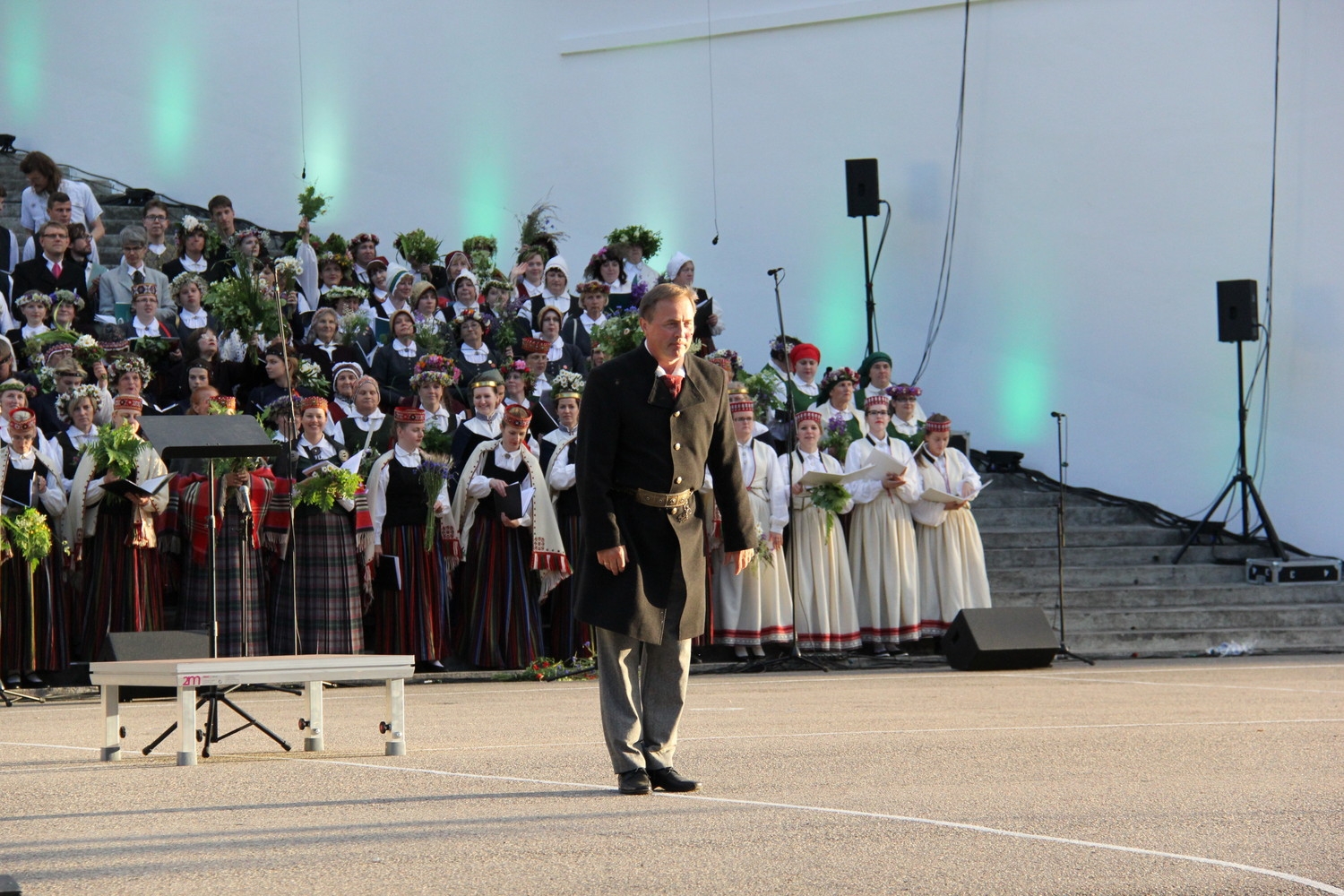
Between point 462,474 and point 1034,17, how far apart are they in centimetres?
844

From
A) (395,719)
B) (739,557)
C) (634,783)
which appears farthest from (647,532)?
(395,719)

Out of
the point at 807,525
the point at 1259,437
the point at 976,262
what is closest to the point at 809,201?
the point at 976,262

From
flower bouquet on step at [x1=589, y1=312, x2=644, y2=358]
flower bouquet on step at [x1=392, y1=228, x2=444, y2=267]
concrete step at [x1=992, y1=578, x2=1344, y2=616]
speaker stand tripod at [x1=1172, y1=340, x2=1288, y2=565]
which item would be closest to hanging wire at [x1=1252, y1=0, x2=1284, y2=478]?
speaker stand tripod at [x1=1172, y1=340, x2=1288, y2=565]

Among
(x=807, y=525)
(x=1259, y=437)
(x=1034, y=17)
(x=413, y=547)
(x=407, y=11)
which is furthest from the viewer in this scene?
(x=407, y=11)

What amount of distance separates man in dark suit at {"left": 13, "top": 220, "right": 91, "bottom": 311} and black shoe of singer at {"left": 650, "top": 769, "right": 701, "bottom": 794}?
9.18 meters

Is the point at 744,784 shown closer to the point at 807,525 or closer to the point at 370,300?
the point at 807,525

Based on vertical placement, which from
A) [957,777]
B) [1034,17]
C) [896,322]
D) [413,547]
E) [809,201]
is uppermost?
[1034,17]

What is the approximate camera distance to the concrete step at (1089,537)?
1323cm

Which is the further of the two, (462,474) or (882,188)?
(882,188)

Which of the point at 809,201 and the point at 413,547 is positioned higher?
the point at 809,201

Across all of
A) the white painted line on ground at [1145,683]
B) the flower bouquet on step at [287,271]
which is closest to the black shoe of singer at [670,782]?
the white painted line on ground at [1145,683]

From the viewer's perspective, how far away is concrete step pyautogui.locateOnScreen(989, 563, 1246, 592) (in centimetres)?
1263

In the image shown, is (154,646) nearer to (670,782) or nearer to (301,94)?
(670,782)

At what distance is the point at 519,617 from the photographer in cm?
1058
